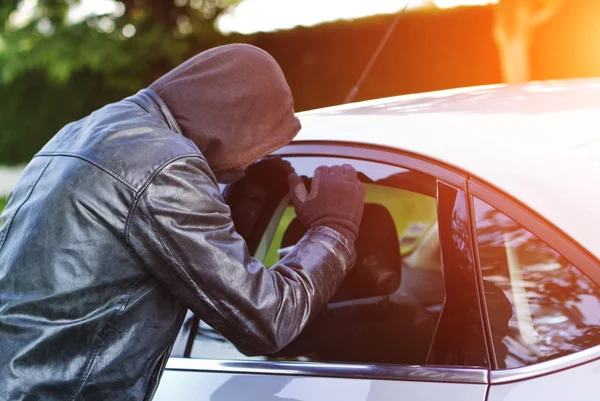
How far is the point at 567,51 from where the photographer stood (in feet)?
32.9

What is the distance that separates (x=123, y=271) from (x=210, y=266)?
177 mm

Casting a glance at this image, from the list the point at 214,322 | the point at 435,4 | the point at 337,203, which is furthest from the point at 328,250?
the point at 435,4

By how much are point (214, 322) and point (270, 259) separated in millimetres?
569

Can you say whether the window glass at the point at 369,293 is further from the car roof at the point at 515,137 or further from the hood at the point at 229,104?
the hood at the point at 229,104

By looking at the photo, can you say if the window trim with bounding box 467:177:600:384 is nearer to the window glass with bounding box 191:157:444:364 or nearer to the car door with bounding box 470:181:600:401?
the car door with bounding box 470:181:600:401

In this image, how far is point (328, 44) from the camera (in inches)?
451

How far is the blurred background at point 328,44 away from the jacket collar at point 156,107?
7.60 meters

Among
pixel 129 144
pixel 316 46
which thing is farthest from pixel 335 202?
pixel 316 46

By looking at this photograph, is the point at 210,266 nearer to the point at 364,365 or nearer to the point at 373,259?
the point at 364,365

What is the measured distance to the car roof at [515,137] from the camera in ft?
4.90

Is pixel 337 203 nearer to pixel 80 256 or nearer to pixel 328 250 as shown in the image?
pixel 328 250

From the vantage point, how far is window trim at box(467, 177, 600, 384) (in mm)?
1437

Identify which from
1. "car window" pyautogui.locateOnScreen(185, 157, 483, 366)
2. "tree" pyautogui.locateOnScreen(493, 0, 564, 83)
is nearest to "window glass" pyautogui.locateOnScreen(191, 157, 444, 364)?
"car window" pyautogui.locateOnScreen(185, 157, 483, 366)

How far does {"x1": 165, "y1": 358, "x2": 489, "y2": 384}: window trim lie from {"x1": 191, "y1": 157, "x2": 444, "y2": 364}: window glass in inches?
2.3
